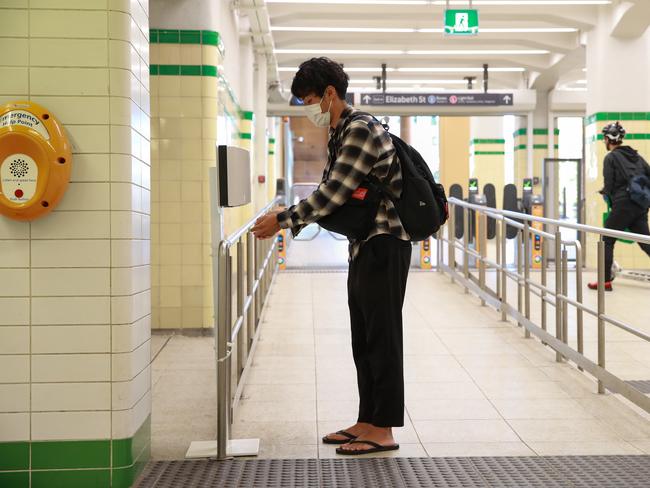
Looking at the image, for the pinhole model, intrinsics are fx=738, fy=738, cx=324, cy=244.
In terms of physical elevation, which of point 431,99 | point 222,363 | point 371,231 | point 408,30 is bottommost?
point 222,363

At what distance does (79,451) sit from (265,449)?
733mm

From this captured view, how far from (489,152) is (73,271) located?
1678 centimetres

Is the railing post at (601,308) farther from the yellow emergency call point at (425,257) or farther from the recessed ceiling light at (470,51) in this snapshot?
the recessed ceiling light at (470,51)

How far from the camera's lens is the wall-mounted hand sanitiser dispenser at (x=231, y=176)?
2533 millimetres

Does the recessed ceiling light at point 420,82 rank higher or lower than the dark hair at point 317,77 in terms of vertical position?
higher

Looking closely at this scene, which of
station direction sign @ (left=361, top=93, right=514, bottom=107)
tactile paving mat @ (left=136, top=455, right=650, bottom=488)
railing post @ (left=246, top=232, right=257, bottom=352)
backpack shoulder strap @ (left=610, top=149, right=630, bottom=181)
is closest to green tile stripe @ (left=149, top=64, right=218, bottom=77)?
railing post @ (left=246, top=232, right=257, bottom=352)

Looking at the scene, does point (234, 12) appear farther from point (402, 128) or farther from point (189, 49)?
point (402, 128)

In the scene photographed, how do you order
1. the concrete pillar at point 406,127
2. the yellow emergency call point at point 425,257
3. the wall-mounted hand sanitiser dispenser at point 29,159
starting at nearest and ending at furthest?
the wall-mounted hand sanitiser dispenser at point 29,159 → the yellow emergency call point at point 425,257 → the concrete pillar at point 406,127

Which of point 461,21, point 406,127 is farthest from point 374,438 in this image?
point 406,127

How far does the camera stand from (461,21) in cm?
832

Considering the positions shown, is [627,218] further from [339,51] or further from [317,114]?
[339,51]

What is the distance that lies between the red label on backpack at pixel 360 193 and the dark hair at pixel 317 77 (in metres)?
0.36

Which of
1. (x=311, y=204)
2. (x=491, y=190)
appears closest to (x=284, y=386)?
(x=311, y=204)

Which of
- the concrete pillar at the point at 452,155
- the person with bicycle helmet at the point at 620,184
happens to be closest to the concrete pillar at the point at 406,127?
the concrete pillar at the point at 452,155
